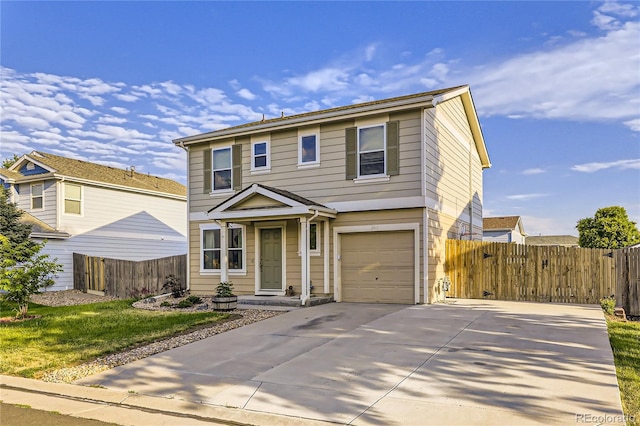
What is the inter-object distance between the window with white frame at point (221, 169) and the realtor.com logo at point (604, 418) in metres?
13.2

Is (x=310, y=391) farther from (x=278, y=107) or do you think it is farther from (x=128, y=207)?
(x=128, y=207)

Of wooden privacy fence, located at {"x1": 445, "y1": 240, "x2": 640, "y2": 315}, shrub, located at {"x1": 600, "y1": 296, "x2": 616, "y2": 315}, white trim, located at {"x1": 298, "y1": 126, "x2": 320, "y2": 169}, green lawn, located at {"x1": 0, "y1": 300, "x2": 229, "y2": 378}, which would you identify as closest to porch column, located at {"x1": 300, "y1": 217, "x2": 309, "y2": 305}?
white trim, located at {"x1": 298, "y1": 126, "x2": 320, "y2": 169}

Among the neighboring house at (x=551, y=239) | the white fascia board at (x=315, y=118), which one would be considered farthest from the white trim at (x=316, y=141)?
the neighboring house at (x=551, y=239)

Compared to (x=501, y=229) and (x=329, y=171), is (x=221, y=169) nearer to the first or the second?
(x=329, y=171)

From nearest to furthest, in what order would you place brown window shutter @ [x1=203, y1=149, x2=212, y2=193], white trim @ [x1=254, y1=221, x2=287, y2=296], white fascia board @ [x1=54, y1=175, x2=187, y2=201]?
1. white trim @ [x1=254, y1=221, x2=287, y2=296]
2. brown window shutter @ [x1=203, y1=149, x2=212, y2=193]
3. white fascia board @ [x1=54, y1=175, x2=187, y2=201]

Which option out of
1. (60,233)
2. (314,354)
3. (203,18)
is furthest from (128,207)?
(314,354)

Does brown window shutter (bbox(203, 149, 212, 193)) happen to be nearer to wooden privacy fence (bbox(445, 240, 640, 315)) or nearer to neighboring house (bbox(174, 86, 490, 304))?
neighboring house (bbox(174, 86, 490, 304))

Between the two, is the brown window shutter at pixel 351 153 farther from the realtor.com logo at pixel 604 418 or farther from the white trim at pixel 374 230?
the realtor.com logo at pixel 604 418

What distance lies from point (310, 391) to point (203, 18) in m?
11.7

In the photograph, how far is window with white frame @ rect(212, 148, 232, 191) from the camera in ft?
53.5

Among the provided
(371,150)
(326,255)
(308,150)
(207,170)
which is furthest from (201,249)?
(371,150)

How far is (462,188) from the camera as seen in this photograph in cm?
1727

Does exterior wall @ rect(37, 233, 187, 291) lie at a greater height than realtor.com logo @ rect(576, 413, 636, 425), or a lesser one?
greater

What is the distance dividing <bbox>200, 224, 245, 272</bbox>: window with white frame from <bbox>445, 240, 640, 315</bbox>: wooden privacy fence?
21.9ft
